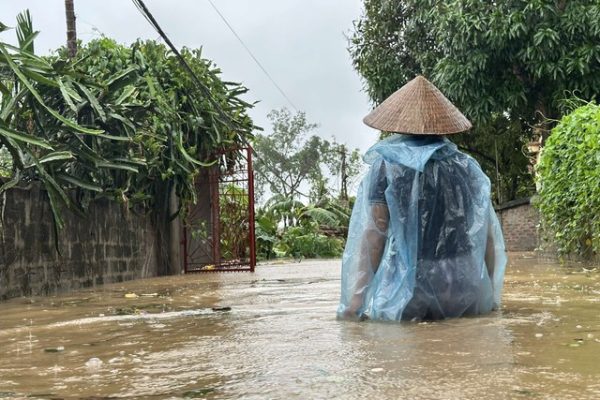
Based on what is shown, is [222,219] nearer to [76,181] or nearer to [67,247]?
[67,247]

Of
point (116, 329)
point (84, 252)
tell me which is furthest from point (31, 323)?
point (84, 252)

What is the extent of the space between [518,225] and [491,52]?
18.0ft

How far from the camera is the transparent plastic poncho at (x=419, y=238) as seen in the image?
181 inches

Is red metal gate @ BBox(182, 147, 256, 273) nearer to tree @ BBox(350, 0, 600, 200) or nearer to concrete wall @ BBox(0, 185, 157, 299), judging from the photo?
concrete wall @ BBox(0, 185, 157, 299)

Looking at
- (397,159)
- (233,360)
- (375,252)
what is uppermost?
(397,159)

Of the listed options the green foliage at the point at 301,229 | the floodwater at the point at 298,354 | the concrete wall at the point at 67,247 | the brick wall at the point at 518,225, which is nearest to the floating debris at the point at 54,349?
the floodwater at the point at 298,354

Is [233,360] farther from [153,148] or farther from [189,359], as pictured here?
[153,148]

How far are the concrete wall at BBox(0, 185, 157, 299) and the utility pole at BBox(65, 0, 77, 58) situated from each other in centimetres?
323

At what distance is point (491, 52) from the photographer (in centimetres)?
1819

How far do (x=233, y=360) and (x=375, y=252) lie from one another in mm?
1679

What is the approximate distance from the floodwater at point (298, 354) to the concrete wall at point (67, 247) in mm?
1812

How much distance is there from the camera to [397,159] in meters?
4.72

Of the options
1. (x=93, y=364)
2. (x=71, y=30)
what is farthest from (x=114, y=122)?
(x=93, y=364)

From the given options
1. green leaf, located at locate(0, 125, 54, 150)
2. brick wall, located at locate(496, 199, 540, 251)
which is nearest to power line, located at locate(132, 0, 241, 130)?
green leaf, located at locate(0, 125, 54, 150)
